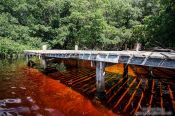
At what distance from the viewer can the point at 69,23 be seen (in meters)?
30.7

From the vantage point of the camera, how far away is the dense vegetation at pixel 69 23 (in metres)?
27.5

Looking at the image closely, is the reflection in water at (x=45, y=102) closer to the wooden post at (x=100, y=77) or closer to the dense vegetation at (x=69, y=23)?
the wooden post at (x=100, y=77)

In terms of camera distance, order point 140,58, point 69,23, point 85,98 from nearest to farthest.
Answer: point 140,58 < point 85,98 < point 69,23

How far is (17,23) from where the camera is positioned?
107 feet

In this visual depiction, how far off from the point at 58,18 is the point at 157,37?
16376 millimetres

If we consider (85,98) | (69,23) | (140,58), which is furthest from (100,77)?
(69,23)

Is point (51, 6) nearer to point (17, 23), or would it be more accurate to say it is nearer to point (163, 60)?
point (17, 23)

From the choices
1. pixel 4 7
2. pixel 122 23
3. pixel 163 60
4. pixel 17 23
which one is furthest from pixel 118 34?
pixel 163 60

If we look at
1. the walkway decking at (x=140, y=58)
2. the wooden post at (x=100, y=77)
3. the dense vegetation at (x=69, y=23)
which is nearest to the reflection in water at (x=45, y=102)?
the wooden post at (x=100, y=77)

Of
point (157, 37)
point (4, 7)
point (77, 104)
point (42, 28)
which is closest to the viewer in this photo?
point (77, 104)

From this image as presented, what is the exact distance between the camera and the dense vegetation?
27.5 metres

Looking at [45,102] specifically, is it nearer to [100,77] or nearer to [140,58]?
[100,77]

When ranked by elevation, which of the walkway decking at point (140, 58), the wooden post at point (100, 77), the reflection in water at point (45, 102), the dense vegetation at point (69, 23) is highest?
the dense vegetation at point (69, 23)

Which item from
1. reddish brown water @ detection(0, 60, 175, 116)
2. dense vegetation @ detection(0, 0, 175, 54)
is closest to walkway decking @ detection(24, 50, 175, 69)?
reddish brown water @ detection(0, 60, 175, 116)
